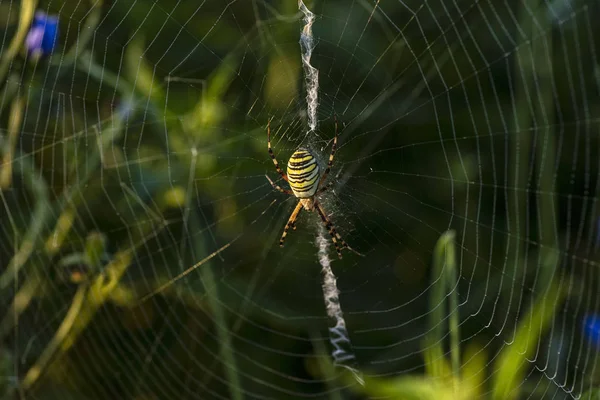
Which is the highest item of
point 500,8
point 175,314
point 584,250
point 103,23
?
point 500,8

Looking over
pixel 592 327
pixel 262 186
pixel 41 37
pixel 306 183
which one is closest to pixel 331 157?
pixel 306 183

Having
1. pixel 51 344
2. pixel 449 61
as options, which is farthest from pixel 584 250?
pixel 51 344

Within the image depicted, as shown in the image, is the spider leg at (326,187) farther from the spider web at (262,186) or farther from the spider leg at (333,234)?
the spider leg at (333,234)

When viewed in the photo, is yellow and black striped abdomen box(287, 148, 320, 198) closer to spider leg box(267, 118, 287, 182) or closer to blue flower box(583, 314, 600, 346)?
spider leg box(267, 118, 287, 182)

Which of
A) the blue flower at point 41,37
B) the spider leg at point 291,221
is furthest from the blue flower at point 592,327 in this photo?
the blue flower at point 41,37

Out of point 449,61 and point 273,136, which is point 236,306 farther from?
point 449,61

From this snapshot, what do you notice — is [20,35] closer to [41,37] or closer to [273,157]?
[41,37]
